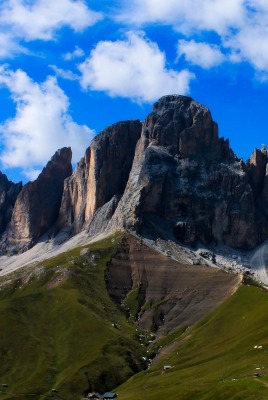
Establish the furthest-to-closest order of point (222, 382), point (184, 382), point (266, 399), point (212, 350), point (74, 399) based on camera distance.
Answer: point (212, 350)
point (74, 399)
point (184, 382)
point (222, 382)
point (266, 399)

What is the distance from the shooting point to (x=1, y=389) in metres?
192

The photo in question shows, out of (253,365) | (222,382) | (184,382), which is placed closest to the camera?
(222,382)

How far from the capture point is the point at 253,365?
489 feet

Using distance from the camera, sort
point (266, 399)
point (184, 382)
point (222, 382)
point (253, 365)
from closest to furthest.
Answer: point (266, 399) → point (222, 382) → point (253, 365) → point (184, 382)

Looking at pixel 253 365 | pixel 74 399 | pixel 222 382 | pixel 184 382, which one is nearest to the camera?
pixel 222 382

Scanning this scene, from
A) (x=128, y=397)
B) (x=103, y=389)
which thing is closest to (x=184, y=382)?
(x=128, y=397)

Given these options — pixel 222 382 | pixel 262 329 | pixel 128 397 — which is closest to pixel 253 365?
pixel 222 382

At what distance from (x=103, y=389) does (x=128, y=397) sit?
35.9 m

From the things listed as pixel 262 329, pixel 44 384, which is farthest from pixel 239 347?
pixel 44 384

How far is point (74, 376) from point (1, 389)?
22.1 meters

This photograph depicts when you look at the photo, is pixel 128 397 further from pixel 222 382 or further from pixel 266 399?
pixel 266 399

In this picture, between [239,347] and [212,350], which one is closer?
[239,347]

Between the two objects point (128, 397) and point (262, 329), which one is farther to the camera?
point (262, 329)

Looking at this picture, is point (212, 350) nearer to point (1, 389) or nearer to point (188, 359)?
point (188, 359)
